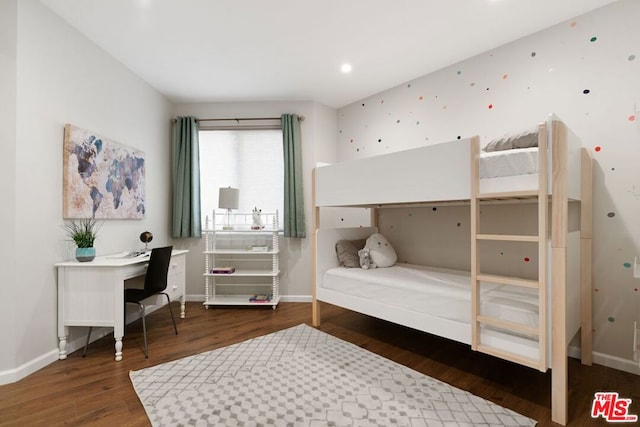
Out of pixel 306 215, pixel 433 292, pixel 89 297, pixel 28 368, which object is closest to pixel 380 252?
pixel 433 292

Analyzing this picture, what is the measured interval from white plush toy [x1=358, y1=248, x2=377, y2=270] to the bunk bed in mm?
133

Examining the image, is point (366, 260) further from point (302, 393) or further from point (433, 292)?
point (302, 393)

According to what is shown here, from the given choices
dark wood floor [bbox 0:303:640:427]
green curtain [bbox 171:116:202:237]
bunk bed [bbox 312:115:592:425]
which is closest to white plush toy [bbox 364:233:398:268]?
bunk bed [bbox 312:115:592:425]

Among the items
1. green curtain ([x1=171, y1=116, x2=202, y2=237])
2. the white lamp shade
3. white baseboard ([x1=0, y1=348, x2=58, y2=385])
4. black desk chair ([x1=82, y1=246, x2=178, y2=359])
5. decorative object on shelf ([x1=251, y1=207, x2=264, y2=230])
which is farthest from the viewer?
green curtain ([x1=171, y1=116, x2=202, y2=237])

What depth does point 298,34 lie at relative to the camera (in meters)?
2.65

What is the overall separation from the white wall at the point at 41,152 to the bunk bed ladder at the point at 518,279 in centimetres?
309

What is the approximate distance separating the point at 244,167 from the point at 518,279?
3.47 meters

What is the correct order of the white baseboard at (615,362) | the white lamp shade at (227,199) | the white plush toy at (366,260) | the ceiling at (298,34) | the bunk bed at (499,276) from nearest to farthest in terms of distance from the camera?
the bunk bed at (499,276)
the white baseboard at (615,362)
the ceiling at (298,34)
the white plush toy at (366,260)
the white lamp shade at (227,199)

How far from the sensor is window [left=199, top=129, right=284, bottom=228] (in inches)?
166

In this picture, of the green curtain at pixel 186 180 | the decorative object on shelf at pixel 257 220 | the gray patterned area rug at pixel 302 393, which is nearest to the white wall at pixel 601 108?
the gray patterned area rug at pixel 302 393

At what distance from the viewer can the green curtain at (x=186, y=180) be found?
13.2ft

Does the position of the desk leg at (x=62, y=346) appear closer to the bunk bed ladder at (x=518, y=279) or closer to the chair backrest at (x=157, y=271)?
the chair backrest at (x=157, y=271)

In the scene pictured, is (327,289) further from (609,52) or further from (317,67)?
(609,52)

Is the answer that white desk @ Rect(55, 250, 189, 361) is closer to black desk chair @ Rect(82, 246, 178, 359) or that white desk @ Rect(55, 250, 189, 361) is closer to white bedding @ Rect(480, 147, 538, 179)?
black desk chair @ Rect(82, 246, 178, 359)
